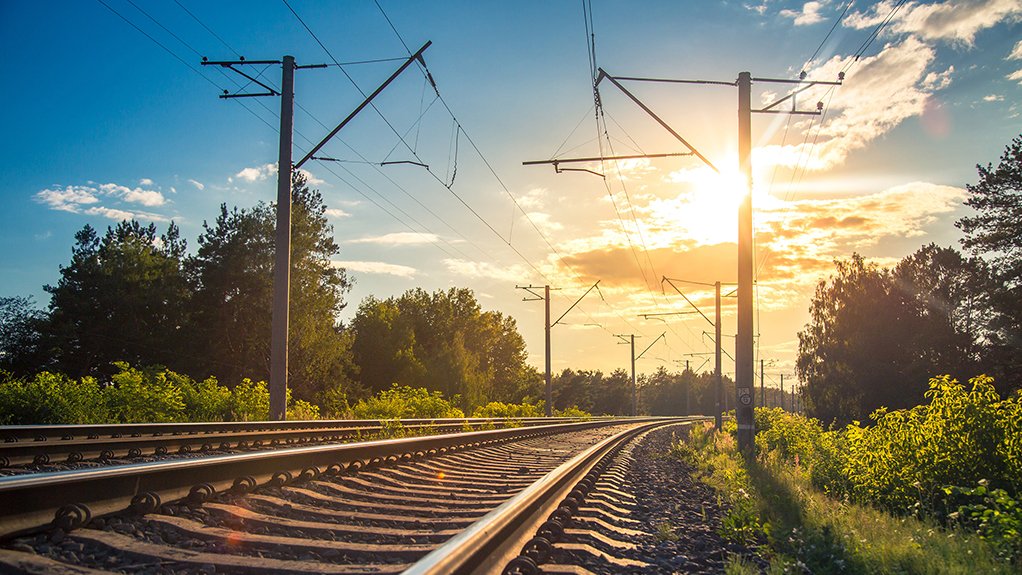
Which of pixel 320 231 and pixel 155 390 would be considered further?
pixel 320 231

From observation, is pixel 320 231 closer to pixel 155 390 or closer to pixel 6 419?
pixel 155 390

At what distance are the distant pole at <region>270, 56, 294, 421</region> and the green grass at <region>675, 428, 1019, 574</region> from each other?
1162cm

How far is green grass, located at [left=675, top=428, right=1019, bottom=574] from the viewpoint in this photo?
512 cm

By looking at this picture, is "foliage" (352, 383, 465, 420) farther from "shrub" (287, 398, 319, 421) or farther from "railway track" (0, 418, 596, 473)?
"railway track" (0, 418, 596, 473)

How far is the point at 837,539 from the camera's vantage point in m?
6.14

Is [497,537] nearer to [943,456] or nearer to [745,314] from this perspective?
[943,456]

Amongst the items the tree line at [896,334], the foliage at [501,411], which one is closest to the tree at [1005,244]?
the tree line at [896,334]

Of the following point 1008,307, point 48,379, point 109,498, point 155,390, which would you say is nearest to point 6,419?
point 48,379

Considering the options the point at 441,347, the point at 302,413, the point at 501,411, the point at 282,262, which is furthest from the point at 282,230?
the point at 441,347

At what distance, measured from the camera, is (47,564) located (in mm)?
3490

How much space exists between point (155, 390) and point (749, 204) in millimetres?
15941

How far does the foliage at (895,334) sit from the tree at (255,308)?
45310mm

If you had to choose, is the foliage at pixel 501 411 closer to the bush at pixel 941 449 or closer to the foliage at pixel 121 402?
the foliage at pixel 121 402

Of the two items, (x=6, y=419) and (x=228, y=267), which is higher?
(x=228, y=267)
